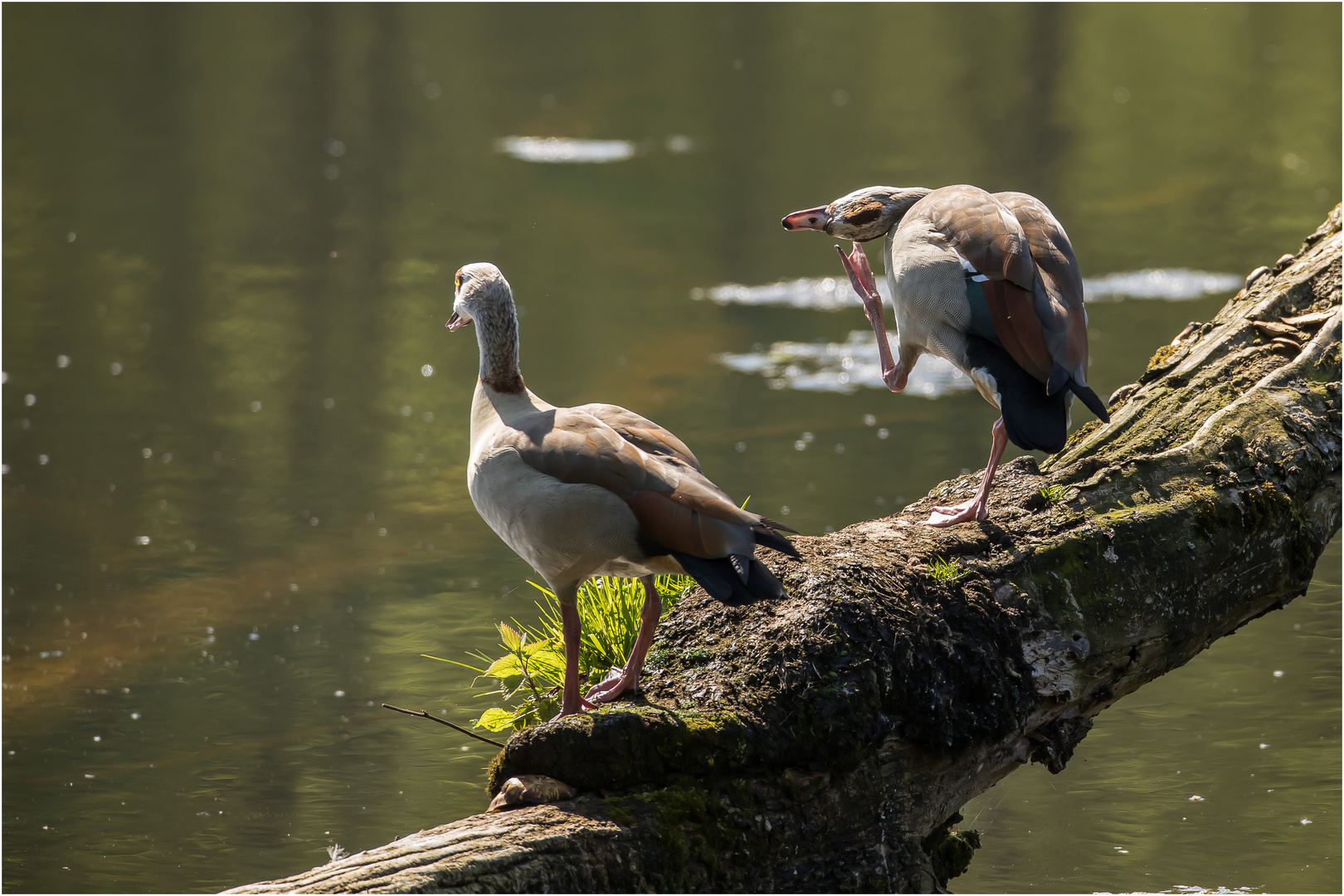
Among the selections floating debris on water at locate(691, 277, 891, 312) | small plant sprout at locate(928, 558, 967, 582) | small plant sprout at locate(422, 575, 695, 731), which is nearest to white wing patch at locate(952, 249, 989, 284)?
small plant sprout at locate(928, 558, 967, 582)

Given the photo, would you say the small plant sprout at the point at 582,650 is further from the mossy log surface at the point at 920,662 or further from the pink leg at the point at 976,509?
the pink leg at the point at 976,509

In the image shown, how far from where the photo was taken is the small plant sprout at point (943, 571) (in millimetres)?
4191

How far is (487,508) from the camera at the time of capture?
13.0 feet

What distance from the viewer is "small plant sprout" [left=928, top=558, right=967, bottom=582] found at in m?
4.19

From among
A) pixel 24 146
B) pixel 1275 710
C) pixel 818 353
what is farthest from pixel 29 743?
pixel 24 146

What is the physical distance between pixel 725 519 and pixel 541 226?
11873 millimetres

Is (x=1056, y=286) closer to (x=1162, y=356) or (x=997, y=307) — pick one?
(x=997, y=307)

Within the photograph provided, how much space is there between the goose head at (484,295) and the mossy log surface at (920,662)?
1.10 metres

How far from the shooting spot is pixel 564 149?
59.0 feet

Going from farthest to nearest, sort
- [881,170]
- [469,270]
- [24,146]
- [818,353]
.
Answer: [24,146] < [881,170] < [818,353] < [469,270]

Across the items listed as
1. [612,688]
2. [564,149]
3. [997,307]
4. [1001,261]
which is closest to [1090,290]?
[564,149]

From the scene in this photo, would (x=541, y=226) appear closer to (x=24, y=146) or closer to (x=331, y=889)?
(x=24, y=146)

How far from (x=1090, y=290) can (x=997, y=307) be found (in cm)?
892

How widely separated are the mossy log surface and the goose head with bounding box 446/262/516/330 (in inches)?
43.5
